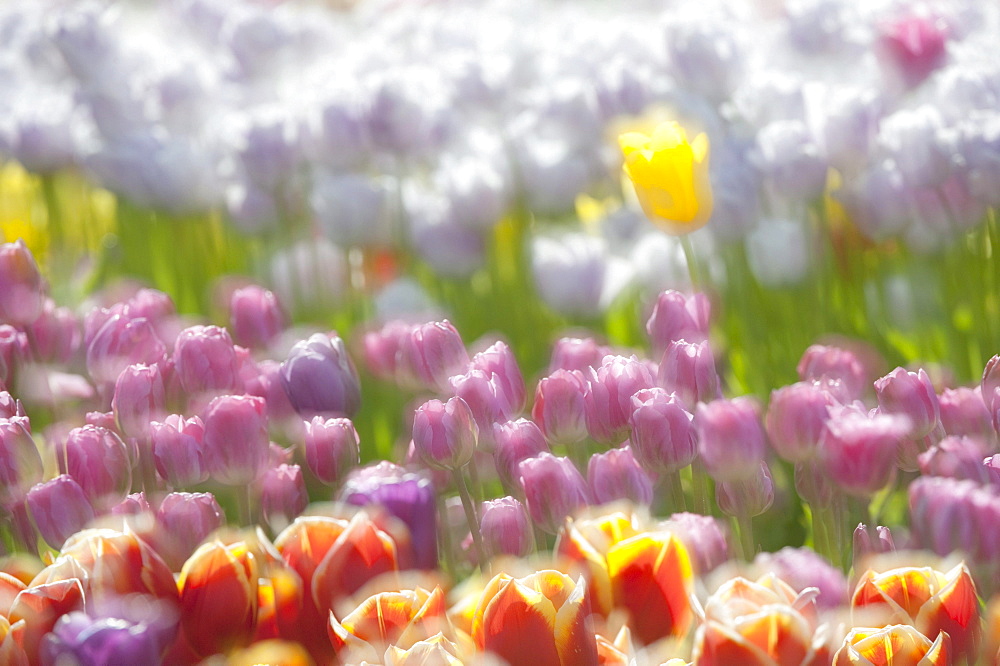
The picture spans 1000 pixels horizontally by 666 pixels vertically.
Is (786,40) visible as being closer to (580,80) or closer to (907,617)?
(580,80)

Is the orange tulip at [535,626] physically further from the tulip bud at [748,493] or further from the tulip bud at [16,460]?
the tulip bud at [16,460]

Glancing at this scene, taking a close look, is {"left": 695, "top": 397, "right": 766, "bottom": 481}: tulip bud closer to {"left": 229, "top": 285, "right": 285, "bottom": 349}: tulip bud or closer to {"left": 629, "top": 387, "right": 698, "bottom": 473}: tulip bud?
{"left": 629, "top": 387, "right": 698, "bottom": 473}: tulip bud

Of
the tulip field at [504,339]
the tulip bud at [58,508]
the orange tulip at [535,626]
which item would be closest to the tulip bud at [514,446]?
the tulip field at [504,339]

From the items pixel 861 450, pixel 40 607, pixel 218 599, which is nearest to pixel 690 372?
pixel 861 450

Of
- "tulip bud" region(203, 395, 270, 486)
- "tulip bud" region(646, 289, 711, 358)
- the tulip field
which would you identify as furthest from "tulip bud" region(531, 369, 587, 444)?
"tulip bud" region(203, 395, 270, 486)

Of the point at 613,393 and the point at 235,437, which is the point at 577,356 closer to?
the point at 613,393

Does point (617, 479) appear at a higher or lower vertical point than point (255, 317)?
lower
